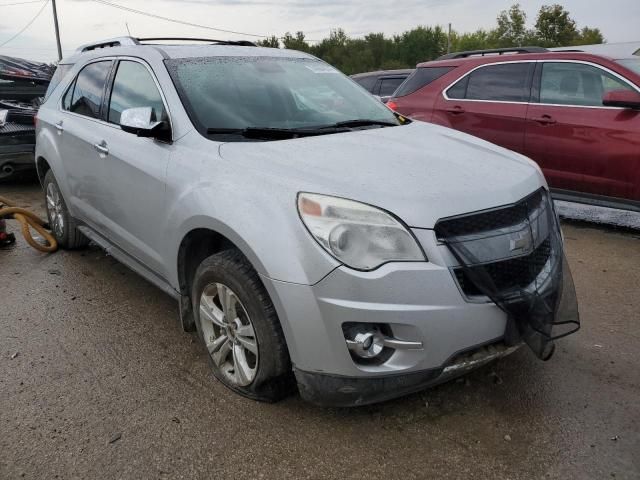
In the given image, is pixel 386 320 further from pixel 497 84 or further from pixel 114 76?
pixel 497 84

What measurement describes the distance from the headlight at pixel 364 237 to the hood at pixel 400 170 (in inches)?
2.1

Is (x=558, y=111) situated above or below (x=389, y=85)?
below

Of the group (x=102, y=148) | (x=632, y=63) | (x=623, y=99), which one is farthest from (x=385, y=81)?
(x=102, y=148)

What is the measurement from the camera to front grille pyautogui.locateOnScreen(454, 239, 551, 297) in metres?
2.32

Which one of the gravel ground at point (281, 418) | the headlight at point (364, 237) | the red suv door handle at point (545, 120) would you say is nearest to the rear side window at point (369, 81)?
the red suv door handle at point (545, 120)

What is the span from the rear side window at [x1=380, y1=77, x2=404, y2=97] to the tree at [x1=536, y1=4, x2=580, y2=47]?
43.5 meters

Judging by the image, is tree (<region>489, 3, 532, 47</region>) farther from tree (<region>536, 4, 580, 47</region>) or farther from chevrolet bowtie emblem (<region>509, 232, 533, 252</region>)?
chevrolet bowtie emblem (<region>509, 232, 533, 252</region>)

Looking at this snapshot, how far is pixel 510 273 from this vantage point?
2.42 metres

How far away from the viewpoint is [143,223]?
3.33 m

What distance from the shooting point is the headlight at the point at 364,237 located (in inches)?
89.2

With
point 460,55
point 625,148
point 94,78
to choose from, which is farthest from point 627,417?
point 460,55

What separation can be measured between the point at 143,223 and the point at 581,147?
431 cm

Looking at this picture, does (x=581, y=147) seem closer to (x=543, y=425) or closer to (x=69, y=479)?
(x=543, y=425)

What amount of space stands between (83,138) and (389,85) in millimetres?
8143
